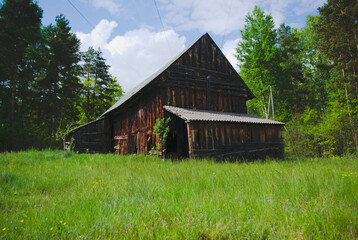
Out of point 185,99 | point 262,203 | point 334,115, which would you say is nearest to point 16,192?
point 262,203

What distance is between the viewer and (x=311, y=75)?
2884cm

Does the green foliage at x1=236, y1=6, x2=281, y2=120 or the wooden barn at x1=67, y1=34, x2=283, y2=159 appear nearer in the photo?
the wooden barn at x1=67, y1=34, x2=283, y2=159

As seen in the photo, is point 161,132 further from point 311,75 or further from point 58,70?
point 311,75

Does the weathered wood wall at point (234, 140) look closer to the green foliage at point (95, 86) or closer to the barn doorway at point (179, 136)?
the barn doorway at point (179, 136)

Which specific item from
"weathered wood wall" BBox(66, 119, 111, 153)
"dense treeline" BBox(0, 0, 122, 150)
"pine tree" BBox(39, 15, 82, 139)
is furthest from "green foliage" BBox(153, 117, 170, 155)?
"pine tree" BBox(39, 15, 82, 139)

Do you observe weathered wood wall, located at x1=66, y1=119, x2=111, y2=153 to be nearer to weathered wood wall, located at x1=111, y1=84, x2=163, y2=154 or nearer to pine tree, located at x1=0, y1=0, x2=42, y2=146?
weathered wood wall, located at x1=111, y1=84, x2=163, y2=154

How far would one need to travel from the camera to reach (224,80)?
51.1 feet

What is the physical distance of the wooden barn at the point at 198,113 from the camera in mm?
10961

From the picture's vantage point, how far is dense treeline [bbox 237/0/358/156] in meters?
18.5

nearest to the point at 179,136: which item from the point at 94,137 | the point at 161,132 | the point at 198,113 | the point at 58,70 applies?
the point at 161,132

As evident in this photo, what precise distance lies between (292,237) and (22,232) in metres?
3.06

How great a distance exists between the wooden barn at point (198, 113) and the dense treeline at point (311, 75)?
4824 millimetres

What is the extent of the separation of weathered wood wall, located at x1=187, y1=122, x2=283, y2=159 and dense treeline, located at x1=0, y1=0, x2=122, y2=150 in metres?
17.3

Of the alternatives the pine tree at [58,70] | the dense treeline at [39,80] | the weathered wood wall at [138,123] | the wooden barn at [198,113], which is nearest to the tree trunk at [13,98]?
the dense treeline at [39,80]
